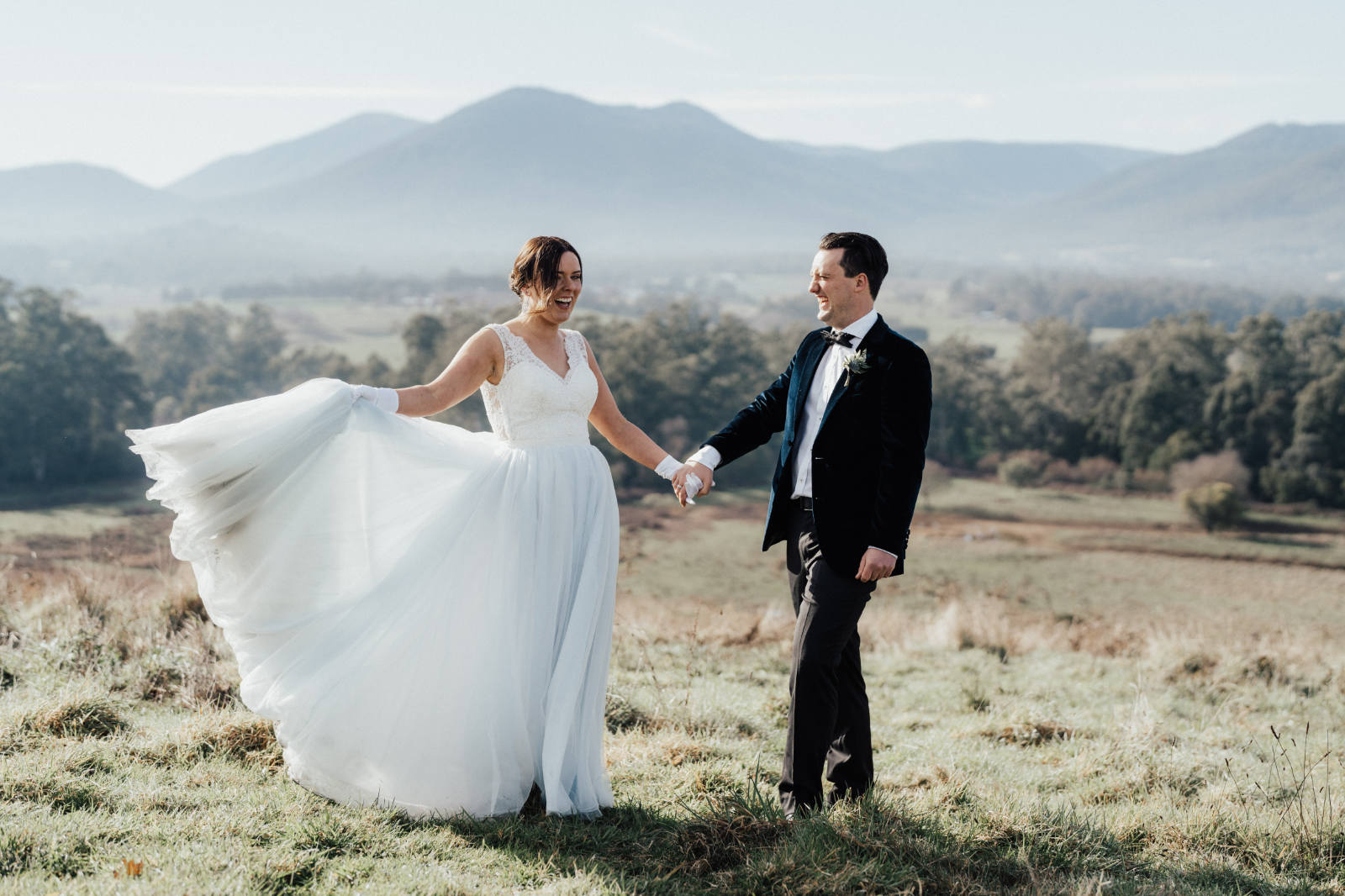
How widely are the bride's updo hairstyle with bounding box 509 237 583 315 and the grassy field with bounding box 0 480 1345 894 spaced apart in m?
2.15

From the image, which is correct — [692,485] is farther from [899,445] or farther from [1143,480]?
[1143,480]

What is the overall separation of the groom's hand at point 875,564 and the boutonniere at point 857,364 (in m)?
0.67

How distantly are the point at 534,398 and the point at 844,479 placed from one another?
1363mm

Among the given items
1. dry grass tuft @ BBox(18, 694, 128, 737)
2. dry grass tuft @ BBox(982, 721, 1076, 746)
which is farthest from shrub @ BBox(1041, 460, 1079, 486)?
dry grass tuft @ BBox(18, 694, 128, 737)

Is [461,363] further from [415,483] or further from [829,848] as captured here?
[829,848]

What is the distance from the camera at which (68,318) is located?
61.3 meters

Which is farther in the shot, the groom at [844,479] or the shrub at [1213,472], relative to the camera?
the shrub at [1213,472]

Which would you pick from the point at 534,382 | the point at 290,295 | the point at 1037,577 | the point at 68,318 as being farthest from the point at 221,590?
the point at 290,295

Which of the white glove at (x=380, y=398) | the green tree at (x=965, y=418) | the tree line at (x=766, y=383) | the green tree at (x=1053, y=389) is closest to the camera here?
the white glove at (x=380, y=398)

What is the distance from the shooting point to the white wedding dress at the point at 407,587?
397 cm

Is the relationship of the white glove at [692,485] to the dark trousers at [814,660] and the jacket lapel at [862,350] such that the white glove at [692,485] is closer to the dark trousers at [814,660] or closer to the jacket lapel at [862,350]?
the dark trousers at [814,660]

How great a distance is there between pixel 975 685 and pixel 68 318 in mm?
67364

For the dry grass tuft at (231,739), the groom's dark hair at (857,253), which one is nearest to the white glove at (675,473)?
the groom's dark hair at (857,253)

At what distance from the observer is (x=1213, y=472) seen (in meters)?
58.6
